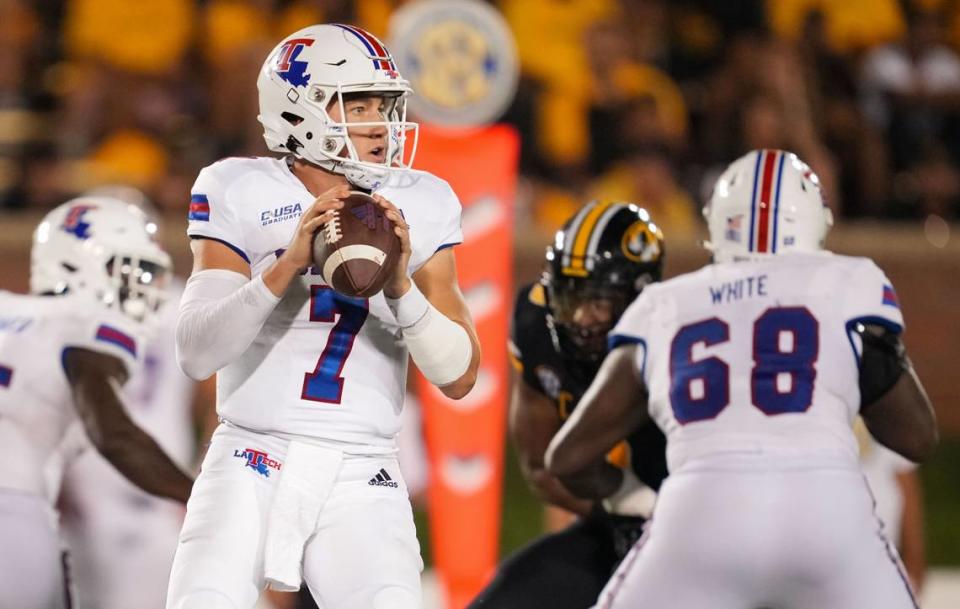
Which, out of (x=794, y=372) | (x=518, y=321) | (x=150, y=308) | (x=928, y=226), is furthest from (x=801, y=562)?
(x=928, y=226)

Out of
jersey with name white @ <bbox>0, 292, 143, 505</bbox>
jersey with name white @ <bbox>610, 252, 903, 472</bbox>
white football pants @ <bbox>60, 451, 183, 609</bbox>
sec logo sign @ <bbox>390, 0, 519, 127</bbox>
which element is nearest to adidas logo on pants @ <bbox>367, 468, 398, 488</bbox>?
jersey with name white @ <bbox>610, 252, 903, 472</bbox>

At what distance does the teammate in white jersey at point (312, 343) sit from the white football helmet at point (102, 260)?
840 millimetres

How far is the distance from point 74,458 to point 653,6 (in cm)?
780

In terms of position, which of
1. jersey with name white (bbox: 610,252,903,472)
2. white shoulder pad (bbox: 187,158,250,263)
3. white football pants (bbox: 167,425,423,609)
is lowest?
white football pants (bbox: 167,425,423,609)

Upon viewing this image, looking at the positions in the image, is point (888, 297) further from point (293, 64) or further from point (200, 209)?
point (200, 209)

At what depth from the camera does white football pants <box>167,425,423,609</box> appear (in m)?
3.29

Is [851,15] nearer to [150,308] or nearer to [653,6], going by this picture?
[653,6]

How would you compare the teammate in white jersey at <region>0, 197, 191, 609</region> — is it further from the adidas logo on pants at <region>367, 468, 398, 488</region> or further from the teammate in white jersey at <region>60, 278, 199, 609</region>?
the adidas logo on pants at <region>367, 468, 398, 488</region>

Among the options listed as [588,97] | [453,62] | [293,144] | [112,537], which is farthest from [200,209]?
[588,97]

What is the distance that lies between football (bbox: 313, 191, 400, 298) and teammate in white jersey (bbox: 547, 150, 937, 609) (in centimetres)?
77

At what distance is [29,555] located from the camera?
4.02 meters

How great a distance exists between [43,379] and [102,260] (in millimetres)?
386

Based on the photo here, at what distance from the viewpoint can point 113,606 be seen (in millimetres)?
4816

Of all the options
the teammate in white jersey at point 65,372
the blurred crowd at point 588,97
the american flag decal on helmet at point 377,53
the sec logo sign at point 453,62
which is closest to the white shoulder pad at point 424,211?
the american flag decal on helmet at point 377,53
